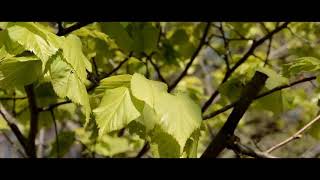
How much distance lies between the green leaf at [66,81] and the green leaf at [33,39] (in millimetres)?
38

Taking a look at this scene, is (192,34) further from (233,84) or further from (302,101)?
(302,101)

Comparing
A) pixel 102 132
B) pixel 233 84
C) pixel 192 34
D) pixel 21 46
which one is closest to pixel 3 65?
pixel 21 46

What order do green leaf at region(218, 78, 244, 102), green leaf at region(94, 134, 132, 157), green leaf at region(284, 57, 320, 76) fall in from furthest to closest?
green leaf at region(94, 134, 132, 157), green leaf at region(218, 78, 244, 102), green leaf at region(284, 57, 320, 76)

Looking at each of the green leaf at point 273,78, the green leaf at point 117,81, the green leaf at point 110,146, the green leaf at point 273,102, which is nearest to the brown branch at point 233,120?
the green leaf at point 273,78

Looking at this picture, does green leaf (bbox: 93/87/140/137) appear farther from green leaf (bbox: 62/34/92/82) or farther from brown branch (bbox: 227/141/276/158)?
brown branch (bbox: 227/141/276/158)

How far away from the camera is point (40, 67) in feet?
2.99

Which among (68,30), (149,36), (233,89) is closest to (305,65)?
(233,89)

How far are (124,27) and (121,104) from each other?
678 millimetres

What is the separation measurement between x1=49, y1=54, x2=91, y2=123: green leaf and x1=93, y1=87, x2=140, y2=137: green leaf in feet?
Answer: 0.11

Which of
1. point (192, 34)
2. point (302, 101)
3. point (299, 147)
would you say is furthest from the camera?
point (299, 147)

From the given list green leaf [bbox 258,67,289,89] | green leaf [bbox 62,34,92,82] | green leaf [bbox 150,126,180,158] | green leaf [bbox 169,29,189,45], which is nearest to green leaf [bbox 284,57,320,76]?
green leaf [bbox 258,67,289,89]

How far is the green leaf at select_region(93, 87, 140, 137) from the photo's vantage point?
88cm

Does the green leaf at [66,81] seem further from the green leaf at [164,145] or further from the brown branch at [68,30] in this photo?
the brown branch at [68,30]
